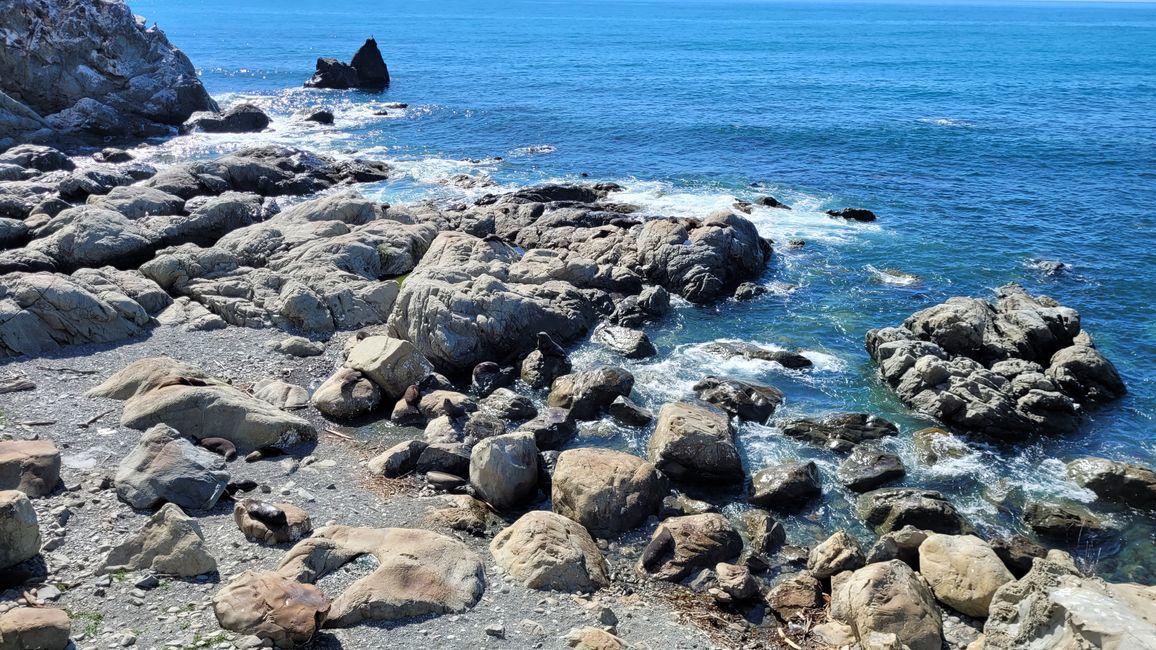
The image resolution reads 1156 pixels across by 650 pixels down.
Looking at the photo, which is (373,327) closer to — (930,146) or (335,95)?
(930,146)

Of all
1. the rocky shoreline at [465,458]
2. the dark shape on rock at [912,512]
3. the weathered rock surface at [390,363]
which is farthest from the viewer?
the weathered rock surface at [390,363]

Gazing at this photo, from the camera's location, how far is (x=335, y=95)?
3435 inches

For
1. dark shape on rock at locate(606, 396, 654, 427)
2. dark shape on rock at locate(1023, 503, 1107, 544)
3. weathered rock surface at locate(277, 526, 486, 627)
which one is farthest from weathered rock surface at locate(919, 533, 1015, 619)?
weathered rock surface at locate(277, 526, 486, 627)

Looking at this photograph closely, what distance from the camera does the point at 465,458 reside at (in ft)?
72.8

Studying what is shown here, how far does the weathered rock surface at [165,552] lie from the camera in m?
15.6

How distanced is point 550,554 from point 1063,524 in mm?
13292

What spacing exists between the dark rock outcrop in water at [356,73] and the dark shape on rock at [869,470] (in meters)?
80.9

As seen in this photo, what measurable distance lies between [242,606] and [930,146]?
2346 inches

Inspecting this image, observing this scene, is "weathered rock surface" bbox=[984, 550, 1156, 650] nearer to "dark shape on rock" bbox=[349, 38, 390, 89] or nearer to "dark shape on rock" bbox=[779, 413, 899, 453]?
"dark shape on rock" bbox=[779, 413, 899, 453]

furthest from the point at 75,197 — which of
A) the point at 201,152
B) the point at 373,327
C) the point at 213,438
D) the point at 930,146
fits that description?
the point at 930,146

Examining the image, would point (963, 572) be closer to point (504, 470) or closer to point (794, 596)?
point (794, 596)

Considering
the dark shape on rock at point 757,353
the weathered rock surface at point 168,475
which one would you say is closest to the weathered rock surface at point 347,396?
the weathered rock surface at point 168,475

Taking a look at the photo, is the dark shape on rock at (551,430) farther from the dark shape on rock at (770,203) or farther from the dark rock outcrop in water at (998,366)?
the dark shape on rock at (770,203)

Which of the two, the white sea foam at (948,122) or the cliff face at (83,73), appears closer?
the cliff face at (83,73)
